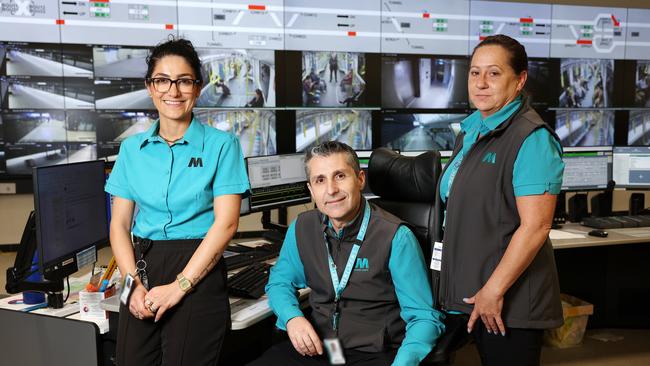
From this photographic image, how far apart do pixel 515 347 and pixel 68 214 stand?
1.46 metres

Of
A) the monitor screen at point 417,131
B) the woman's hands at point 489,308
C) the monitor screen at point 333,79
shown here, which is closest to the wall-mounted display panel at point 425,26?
the monitor screen at point 333,79

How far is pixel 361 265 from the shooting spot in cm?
172

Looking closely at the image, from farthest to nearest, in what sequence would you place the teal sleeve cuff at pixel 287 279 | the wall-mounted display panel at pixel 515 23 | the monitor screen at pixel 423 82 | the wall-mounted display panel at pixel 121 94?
the wall-mounted display panel at pixel 515 23 → the monitor screen at pixel 423 82 → the wall-mounted display panel at pixel 121 94 → the teal sleeve cuff at pixel 287 279

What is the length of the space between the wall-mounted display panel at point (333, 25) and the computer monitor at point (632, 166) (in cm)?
218

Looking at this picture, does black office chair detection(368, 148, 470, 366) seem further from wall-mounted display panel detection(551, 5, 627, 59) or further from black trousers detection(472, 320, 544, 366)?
wall-mounted display panel detection(551, 5, 627, 59)

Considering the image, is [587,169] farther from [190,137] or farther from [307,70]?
[190,137]

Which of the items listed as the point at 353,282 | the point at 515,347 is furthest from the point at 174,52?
the point at 515,347

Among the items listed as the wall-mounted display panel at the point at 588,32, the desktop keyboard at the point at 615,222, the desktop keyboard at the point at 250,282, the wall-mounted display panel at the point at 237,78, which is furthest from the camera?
the wall-mounted display panel at the point at 588,32

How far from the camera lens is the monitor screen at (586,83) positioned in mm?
5250

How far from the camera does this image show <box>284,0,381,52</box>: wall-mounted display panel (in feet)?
15.1

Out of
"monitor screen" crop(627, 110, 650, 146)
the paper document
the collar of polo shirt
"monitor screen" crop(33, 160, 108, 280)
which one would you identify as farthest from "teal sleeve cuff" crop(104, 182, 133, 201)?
"monitor screen" crop(627, 110, 650, 146)

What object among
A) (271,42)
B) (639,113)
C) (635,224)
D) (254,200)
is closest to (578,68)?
(639,113)

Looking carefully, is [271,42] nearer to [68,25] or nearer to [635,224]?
[68,25]

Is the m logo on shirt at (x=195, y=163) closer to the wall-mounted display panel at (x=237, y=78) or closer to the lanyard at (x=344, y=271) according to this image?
the lanyard at (x=344, y=271)
